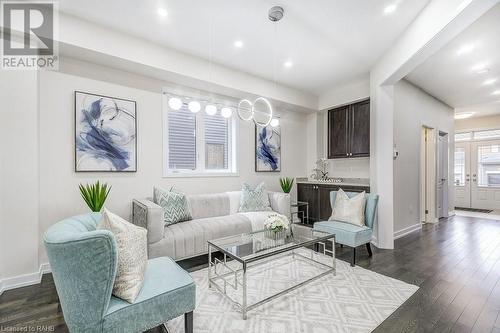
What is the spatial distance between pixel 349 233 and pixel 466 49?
3104mm

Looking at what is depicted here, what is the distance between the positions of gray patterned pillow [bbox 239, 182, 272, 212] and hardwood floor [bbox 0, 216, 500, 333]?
3.93ft

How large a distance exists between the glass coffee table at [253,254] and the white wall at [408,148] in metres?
2.27

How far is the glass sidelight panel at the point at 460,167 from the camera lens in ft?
25.1

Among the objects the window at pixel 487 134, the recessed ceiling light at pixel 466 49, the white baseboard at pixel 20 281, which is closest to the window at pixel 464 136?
the window at pixel 487 134

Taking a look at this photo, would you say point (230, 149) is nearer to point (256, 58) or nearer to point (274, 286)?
point (256, 58)

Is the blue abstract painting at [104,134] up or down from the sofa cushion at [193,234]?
up

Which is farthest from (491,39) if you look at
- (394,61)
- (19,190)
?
(19,190)

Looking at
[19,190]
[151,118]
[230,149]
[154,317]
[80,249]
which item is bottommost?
[154,317]

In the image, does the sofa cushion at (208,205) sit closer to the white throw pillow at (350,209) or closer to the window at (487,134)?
the white throw pillow at (350,209)

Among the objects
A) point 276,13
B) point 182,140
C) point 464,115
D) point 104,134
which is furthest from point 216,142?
point 464,115

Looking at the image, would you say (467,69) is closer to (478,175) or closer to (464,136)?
(464,136)

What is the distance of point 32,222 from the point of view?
101 inches

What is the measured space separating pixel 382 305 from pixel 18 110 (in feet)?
13.7

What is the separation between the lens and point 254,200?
4125 millimetres
